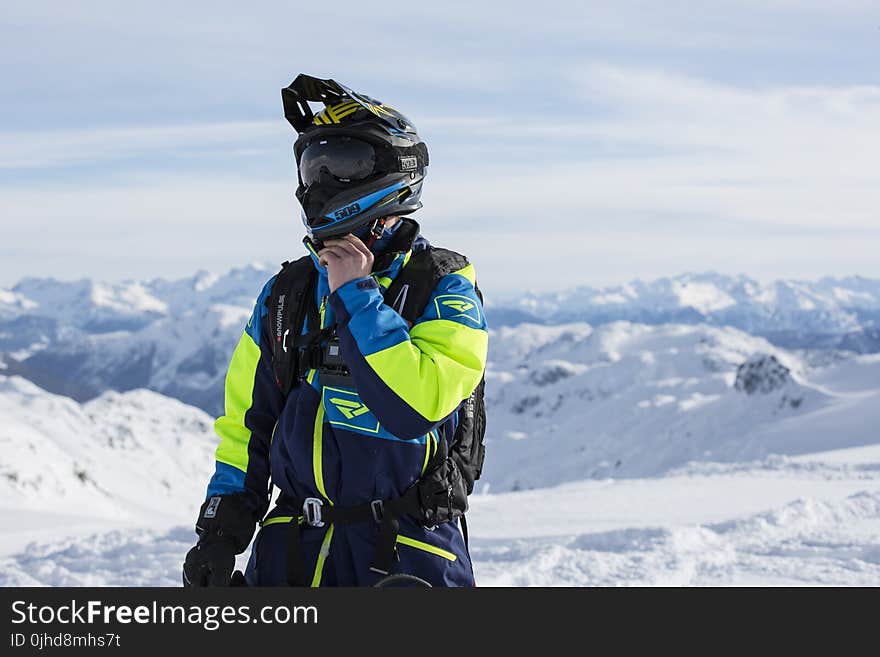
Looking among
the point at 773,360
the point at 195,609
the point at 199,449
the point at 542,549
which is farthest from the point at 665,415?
the point at 195,609

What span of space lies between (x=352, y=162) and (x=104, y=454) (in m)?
103

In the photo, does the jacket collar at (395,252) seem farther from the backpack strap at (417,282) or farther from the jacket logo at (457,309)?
the jacket logo at (457,309)

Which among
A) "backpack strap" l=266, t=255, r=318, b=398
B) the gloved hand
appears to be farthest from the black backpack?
the gloved hand

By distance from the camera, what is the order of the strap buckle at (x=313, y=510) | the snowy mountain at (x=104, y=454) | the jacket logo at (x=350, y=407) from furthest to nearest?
the snowy mountain at (x=104, y=454) → the strap buckle at (x=313, y=510) → the jacket logo at (x=350, y=407)

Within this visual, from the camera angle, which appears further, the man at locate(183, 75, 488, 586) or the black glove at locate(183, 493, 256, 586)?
the black glove at locate(183, 493, 256, 586)

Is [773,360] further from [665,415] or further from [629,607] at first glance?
[629,607]

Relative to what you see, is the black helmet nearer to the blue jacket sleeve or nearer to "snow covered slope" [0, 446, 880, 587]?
the blue jacket sleeve

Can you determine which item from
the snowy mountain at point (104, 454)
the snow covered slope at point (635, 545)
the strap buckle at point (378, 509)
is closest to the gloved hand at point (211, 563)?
the strap buckle at point (378, 509)

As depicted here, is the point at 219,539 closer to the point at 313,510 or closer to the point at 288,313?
the point at 313,510

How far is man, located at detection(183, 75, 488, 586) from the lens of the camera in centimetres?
352

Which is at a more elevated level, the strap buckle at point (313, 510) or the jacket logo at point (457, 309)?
the jacket logo at point (457, 309)

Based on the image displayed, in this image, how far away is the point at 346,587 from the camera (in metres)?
3.66

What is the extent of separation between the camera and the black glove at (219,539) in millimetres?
3844

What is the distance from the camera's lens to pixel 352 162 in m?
3.96
